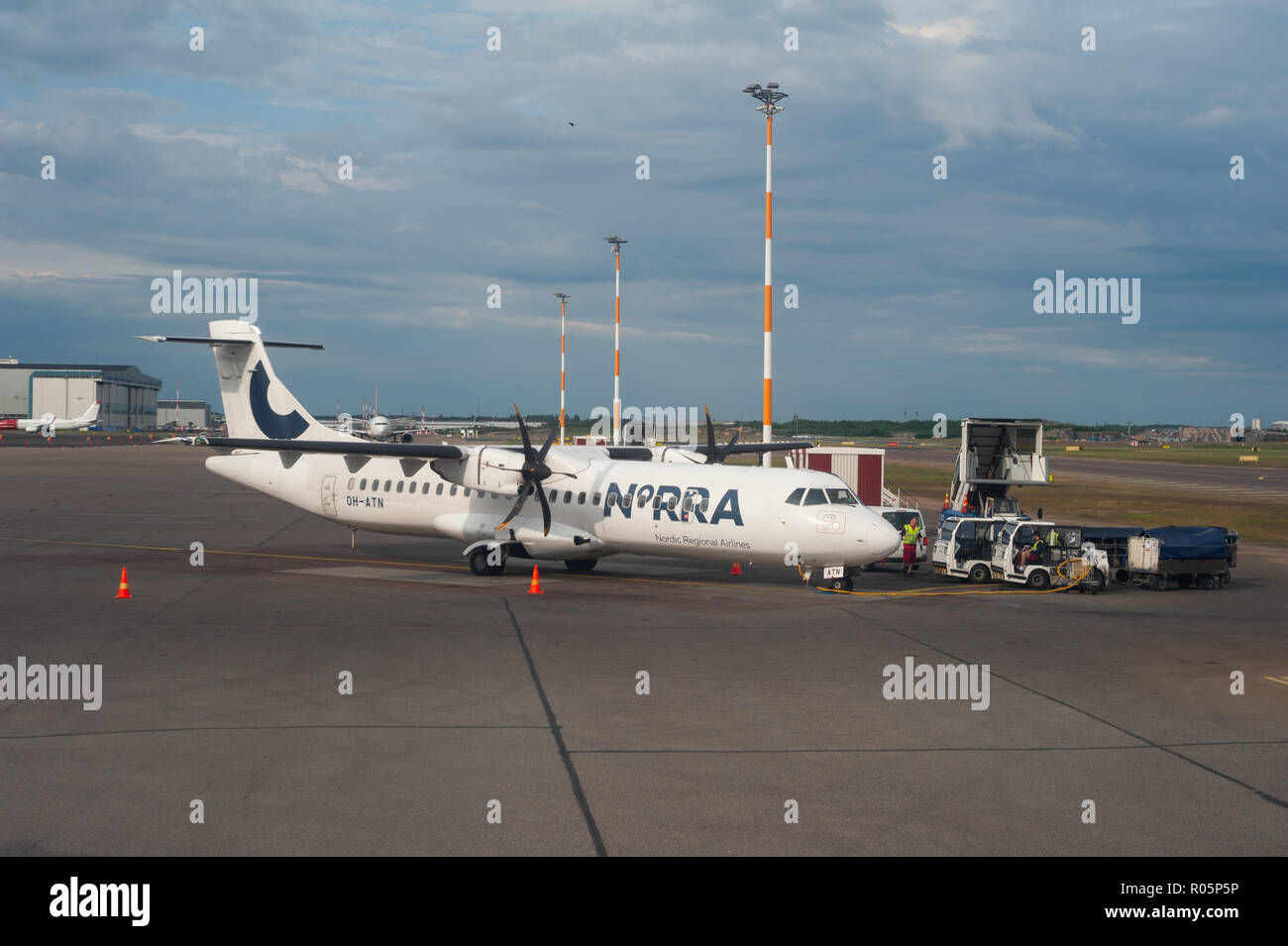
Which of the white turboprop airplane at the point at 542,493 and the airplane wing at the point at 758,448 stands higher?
the airplane wing at the point at 758,448

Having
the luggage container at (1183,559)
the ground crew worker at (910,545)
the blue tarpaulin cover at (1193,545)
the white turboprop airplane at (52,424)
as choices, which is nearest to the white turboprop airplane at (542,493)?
the ground crew worker at (910,545)

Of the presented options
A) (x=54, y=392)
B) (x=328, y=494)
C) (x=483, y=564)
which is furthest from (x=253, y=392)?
(x=54, y=392)

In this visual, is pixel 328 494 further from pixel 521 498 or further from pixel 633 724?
pixel 633 724

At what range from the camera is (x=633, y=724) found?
13.0 m

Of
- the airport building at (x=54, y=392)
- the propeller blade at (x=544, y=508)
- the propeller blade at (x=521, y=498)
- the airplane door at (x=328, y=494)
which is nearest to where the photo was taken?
the propeller blade at (x=544, y=508)

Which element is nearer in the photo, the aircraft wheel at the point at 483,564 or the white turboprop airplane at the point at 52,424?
the aircraft wheel at the point at 483,564

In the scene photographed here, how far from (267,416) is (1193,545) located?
91.1 ft

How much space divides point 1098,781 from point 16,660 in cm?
1516

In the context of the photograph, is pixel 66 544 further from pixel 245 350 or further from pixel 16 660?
pixel 16 660

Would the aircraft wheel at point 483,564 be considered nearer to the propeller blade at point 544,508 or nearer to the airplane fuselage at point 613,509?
the airplane fuselage at point 613,509

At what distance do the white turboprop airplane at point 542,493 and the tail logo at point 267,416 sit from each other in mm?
32

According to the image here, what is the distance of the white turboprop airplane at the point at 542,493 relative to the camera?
25.1 metres

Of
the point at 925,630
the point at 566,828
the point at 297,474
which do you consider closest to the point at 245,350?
the point at 297,474
